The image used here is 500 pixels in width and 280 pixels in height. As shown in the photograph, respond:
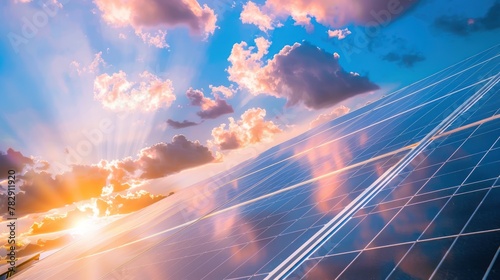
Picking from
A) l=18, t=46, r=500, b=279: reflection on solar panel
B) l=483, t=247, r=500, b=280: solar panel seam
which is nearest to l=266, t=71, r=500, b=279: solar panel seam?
l=18, t=46, r=500, b=279: reflection on solar panel

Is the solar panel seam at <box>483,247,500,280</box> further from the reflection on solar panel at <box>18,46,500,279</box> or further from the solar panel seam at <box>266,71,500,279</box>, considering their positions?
the solar panel seam at <box>266,71,500,279</box>

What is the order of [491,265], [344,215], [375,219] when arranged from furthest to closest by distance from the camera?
[344,215]
[375,219]
[491,265]

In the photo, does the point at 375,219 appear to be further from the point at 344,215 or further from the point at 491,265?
the point at 491,265

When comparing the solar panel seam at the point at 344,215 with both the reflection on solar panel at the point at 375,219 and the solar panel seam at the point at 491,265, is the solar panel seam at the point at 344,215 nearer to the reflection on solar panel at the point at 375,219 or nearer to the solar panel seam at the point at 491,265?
the reflection on solar panel at the point at 375,219

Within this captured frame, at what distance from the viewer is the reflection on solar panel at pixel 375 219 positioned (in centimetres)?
364

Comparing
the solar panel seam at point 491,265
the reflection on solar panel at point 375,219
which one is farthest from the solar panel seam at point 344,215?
the solar panel seam at point 491,265

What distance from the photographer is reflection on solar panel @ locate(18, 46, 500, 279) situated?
11.9 ft

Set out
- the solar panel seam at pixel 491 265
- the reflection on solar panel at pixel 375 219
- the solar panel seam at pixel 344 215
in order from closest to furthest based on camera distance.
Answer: the solar panel seam at pixel 491 265
the reflection on solar panel at pixel 375 219
the solar panel seam at pixel 344 215

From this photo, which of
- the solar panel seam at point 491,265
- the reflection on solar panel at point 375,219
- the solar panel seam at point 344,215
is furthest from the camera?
the solar panel seam at point 344,215

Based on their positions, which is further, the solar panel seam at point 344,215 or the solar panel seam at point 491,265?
the solar panel seam at point 344,215

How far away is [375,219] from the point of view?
5.21 m

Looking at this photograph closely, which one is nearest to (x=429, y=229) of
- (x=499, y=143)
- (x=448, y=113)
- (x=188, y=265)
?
(x=499, y=143)

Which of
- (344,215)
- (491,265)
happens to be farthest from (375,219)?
(491,265)

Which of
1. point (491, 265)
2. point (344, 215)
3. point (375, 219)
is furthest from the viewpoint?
point (344, 215)
